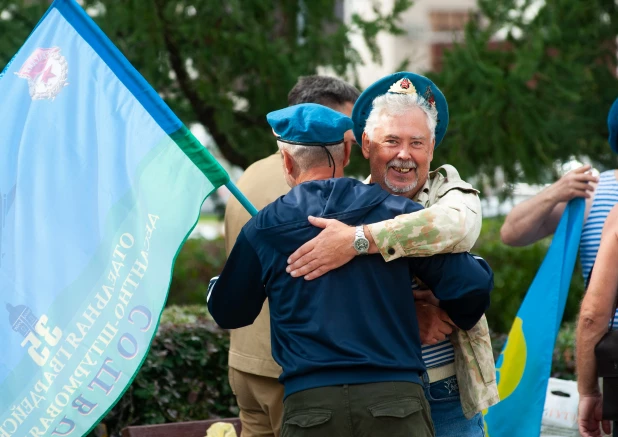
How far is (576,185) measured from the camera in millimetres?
3996

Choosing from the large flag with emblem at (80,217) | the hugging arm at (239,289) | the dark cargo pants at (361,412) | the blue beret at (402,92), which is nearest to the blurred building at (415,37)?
the blue beret at (402,92)

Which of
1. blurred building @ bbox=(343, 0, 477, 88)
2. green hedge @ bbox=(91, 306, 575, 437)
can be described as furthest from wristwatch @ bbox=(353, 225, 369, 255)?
blurred building @ bbox=(343, 0, 477, 88)

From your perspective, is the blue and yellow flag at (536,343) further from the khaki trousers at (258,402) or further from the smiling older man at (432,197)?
the khaki trousers at (258,402)

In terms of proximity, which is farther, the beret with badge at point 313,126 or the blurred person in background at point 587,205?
the blurred person in background at point 587,205

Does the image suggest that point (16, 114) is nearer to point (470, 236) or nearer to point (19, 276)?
point (19, 276)

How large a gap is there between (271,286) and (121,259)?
18.9 inches

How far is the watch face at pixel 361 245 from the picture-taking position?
106 inches

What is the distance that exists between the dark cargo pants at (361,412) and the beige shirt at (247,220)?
1104mm

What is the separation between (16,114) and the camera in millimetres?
3146

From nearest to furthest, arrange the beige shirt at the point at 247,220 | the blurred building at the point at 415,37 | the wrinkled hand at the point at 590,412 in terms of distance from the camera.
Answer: the wrinkled hand at the point at 590,412 → the beige shirt at the point at 247,220 → the blurred building at the point at 415,37

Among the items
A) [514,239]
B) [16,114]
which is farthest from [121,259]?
[514,239]

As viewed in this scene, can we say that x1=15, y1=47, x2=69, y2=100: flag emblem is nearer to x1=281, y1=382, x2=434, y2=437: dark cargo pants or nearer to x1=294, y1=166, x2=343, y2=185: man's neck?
x1=294, y1=166, x2=343, y2=185: man's neck

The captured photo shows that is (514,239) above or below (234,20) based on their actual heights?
below

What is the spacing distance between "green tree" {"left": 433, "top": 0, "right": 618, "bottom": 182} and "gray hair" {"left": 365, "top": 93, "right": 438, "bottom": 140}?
3339 mm
